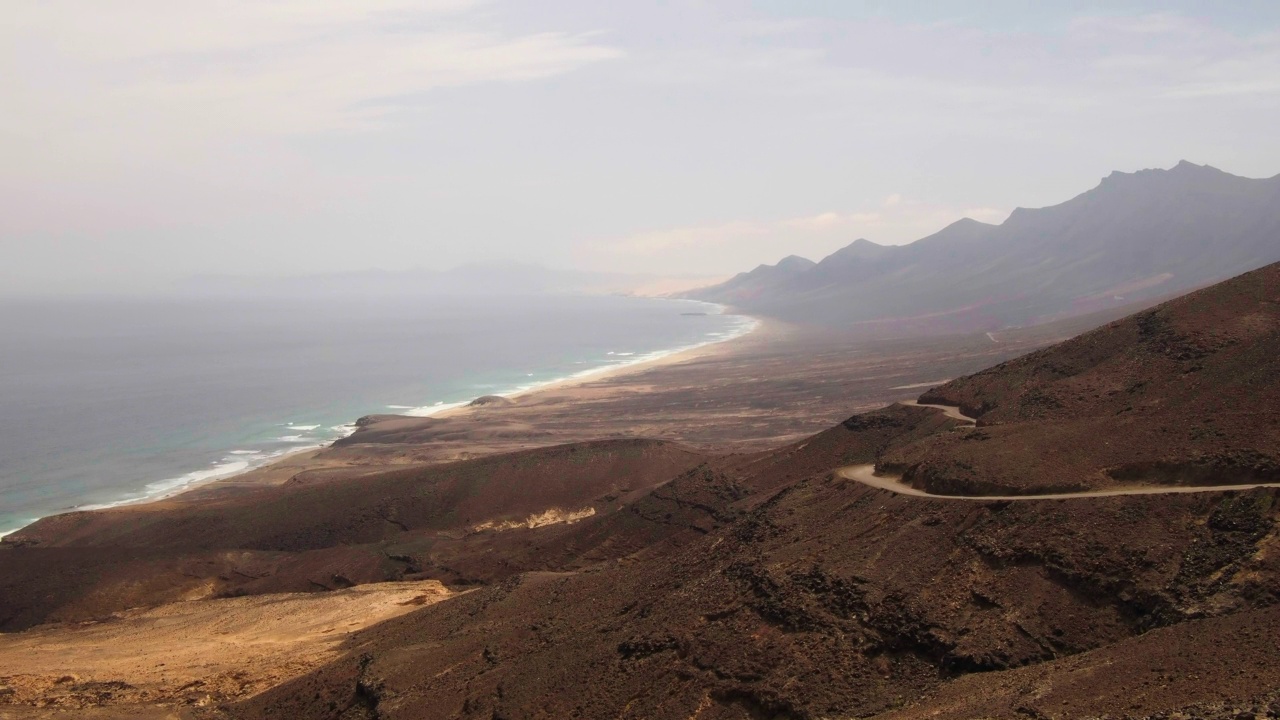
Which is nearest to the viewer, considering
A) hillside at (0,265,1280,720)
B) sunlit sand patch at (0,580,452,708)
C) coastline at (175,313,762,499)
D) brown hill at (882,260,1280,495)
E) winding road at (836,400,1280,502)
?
hillside at (0,265,1280,720)

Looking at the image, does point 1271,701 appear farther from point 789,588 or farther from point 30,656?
point 30,656

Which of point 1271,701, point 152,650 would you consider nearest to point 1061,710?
point 1271,701

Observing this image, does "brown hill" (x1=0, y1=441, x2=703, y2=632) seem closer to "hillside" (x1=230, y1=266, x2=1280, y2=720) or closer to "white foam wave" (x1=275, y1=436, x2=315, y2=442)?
"hillside" (x1=230, y1=266, x2=1280, y2=720)

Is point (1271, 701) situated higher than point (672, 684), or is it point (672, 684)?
point (1271, 701)

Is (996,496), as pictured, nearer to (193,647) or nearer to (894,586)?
(894,586)

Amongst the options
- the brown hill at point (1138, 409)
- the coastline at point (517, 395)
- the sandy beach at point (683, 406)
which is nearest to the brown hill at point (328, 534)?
the coastline at point (517, 395)

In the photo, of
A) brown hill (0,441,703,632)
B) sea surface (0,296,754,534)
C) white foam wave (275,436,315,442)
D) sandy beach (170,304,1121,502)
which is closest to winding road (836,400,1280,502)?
brown hill (0,441,703,632)

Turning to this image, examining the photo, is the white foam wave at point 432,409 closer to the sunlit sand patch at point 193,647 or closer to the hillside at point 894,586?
the hillside at point 894,586

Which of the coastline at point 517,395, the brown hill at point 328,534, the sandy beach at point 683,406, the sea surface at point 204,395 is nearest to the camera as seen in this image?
the brown hill at point 328,534

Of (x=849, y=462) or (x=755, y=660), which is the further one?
(x=849, y=462)

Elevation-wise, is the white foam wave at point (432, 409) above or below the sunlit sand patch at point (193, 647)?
above

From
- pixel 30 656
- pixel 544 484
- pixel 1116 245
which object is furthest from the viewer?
pixel 1116 245
